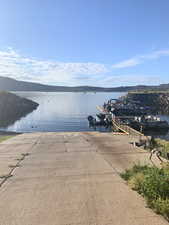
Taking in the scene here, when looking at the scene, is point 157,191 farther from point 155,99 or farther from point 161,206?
point 155,99

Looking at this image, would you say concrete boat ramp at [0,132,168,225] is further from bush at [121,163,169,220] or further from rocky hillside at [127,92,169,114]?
rocky hillside at [127,92,169,114]

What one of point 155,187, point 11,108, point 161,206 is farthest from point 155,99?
point 161,206

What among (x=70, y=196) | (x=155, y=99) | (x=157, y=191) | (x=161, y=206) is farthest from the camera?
(x=155, y=99)

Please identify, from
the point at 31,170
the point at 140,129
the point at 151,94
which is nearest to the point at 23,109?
the point at 140,129

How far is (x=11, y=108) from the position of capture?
91.6 m

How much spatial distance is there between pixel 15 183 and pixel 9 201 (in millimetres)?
1823

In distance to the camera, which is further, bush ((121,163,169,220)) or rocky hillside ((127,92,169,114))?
rocky hillside ((127,92,169,114))

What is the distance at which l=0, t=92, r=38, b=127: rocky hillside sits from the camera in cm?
7775

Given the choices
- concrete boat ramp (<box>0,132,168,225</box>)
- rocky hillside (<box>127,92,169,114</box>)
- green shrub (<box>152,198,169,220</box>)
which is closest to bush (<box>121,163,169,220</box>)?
green shrub (<box>152,198,169,220</box>)

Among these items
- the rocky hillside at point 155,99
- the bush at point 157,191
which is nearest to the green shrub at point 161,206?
the bush at point 157,191

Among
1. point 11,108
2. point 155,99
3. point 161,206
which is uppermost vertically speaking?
point 155,99

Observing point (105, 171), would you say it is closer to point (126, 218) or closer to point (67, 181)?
point (67, 181)

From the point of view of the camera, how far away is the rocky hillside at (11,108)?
77.8 meters

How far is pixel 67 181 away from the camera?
8602mm
